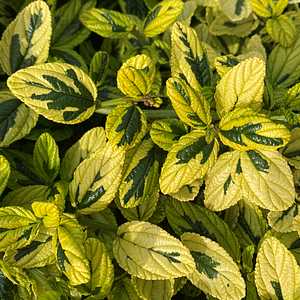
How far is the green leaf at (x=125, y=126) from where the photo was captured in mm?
1108

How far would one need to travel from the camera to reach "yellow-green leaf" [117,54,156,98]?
1099 millimetres

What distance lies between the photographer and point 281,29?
142 centimetres

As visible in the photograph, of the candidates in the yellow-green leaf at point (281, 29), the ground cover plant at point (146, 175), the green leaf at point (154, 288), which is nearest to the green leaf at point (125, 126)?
the ground cover plant at point (146, 175)

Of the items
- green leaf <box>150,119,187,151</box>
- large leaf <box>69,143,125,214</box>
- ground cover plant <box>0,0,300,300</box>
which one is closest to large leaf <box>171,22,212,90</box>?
ground cover plant <box>0,0,300,300</box>

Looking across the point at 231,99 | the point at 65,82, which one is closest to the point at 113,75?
the point at 65,82

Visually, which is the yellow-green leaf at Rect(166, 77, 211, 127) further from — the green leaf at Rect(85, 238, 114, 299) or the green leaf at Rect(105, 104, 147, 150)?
the green leaf at Rect(85, 238, 114, 299)

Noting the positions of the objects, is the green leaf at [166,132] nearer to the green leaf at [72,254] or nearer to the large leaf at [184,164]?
the large leaf at [184,164]

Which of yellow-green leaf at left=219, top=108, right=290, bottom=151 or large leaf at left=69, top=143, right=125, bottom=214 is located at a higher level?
yellow-green leaf at left=219, top=108, right=290, bottom=151

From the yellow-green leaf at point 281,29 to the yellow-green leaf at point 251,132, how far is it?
406 mm

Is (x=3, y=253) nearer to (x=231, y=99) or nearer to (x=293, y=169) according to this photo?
(x=231, y=99)

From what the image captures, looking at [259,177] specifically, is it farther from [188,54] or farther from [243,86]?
[188,54]

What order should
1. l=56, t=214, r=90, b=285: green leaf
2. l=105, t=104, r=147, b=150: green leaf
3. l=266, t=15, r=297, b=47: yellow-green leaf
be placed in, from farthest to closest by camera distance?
l=266, t=15, r=297, b=47: yellow-green leaf, l=105, t=104, r=147, b=150: green leaf, l=56, t=214, r=90, b=285: green leaf

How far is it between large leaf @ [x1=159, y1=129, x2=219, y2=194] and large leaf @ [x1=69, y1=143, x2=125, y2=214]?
0.32 feet

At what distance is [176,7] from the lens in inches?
52.6
